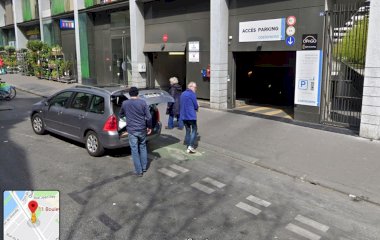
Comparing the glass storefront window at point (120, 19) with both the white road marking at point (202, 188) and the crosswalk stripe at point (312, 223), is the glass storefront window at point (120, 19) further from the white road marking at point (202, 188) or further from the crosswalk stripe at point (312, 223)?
the crosswalk stripe at point (312, 223)

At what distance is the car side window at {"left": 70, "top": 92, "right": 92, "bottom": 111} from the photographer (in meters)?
8.34

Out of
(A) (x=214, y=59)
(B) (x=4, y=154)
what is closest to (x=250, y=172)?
(B) (x=4, y=154)

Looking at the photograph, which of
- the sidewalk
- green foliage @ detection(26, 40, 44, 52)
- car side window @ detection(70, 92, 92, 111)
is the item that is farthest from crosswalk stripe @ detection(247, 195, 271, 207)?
green foliage @ detection(26, 40, 44, 52)

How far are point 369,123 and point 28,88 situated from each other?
62.6 ft

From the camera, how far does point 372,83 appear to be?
9117 mm

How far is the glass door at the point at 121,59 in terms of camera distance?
19.4 metres

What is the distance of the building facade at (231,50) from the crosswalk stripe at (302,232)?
18.0 feet

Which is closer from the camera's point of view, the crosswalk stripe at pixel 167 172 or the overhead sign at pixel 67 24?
the crosswalk stripe at pixel 167 172

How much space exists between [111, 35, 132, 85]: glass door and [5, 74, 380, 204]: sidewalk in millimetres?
8447

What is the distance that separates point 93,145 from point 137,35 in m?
10.4

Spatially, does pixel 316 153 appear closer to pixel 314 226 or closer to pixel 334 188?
pixel 334 188

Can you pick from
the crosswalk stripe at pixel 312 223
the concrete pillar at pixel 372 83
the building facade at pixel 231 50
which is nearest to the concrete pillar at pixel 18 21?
the building facade at pixel 231 50

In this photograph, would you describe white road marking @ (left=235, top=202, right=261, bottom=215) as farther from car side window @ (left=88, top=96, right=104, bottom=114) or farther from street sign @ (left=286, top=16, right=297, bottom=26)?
street sign @ (left=286, top=16, right=297, bottom=26)

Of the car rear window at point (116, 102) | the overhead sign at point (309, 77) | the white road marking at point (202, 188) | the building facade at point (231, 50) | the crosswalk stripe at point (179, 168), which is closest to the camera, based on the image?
the white road marking at point (202, 188)
